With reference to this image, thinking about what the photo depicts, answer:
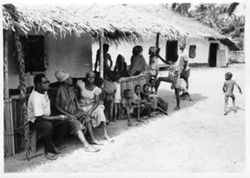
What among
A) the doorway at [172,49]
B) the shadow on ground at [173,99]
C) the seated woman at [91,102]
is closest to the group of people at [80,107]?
the seated woman at [91,102]

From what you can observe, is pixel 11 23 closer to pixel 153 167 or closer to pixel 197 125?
pixel 153 167

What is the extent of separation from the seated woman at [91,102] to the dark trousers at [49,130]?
58 centimetres

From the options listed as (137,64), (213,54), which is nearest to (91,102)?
(137,64)

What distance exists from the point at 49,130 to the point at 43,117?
0.73 feet

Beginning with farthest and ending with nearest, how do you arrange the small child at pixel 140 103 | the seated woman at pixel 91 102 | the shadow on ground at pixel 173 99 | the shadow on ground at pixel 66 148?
1. the shadow on ground at pixel 173 99
2. the small child at pixel 140 103
3. the seated woman at pixel 91 102
4. the shadow on ground at pixel 66 148

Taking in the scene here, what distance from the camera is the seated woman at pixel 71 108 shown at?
561 cm

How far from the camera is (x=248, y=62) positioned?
5.33 m

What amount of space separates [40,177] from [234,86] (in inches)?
177

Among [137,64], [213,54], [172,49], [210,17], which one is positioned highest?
[210,17]

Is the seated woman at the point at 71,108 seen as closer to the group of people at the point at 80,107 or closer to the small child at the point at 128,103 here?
the group of people at the point at 80,107

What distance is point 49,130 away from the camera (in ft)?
17.2

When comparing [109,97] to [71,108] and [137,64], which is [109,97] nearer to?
[137,64]

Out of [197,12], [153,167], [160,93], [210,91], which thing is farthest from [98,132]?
[197,12]

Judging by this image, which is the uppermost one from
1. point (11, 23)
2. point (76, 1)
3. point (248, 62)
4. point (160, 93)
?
point (76, 1)
